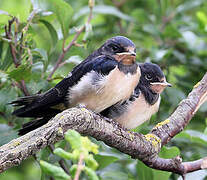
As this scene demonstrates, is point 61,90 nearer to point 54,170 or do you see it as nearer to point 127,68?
point 127,68

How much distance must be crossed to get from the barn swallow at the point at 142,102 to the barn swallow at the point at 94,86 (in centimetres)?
34

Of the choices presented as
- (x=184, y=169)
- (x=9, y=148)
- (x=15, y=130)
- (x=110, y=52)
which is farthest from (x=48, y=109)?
(x=9, y=148)

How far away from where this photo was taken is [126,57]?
2941mm

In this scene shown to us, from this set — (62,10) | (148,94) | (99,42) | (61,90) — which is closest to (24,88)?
(61,90)

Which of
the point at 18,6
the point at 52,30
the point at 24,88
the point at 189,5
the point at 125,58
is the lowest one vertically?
the point at 24,88

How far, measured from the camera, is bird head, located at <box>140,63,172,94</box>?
3.31 m

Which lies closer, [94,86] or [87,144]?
[87,144]

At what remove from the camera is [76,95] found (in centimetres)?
285

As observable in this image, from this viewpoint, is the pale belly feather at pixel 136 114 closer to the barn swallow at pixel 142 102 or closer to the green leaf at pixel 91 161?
the barn swallow at pixel 142 102

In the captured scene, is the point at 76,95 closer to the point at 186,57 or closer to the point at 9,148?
the point at 9,148

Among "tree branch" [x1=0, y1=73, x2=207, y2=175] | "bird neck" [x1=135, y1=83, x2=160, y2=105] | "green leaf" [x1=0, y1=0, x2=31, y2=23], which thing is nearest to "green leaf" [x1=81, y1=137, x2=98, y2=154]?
"tree branch" [x1=0, y1=73, x2=207, y2=175]

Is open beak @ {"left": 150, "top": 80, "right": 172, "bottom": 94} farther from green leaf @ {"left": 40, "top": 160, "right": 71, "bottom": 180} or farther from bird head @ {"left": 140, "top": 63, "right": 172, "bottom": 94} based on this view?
green leaf @ {"left": 40, "top": 160, "right": 71, "bottom": 180}

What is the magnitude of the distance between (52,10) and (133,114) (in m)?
0.96

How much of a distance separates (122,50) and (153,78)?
490 mm
